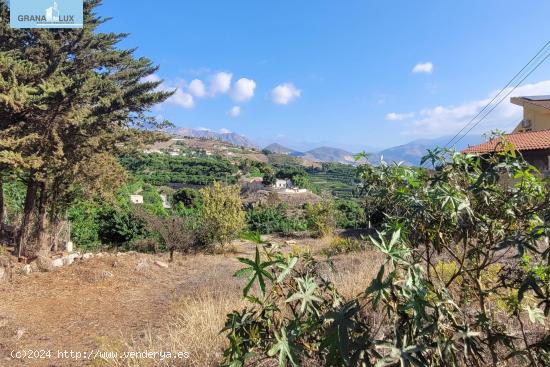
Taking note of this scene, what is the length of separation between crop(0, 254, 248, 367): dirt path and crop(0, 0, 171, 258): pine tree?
2453 millimetres

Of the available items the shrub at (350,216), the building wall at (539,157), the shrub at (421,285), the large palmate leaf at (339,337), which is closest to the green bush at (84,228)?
the shrub at (421,285)

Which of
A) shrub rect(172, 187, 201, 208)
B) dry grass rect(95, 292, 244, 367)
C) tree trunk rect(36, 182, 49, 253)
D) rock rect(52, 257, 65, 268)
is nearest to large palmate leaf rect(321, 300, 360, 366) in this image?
dry grass rect(95, 292, 244, 367)

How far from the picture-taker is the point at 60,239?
1253 cm

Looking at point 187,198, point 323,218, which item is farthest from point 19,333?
point 187,198

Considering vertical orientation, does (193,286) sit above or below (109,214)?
below

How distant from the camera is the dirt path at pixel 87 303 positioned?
204 inches

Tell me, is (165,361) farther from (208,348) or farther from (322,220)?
(322,220)

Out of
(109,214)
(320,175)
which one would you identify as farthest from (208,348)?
(320,175)

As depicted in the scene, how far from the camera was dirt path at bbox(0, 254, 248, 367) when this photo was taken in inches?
204

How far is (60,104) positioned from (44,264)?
3969 mm

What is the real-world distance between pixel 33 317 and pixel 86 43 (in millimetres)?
8336

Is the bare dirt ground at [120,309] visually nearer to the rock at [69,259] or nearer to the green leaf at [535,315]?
the rock at [69,259]

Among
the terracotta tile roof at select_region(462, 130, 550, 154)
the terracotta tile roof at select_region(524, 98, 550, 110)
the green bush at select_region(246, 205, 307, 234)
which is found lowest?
the green bush at select_region(246, 205, 307, 234)

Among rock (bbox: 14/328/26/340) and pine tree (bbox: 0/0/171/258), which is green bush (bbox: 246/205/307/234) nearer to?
pine tree (bbox: 0/0/171/258)
